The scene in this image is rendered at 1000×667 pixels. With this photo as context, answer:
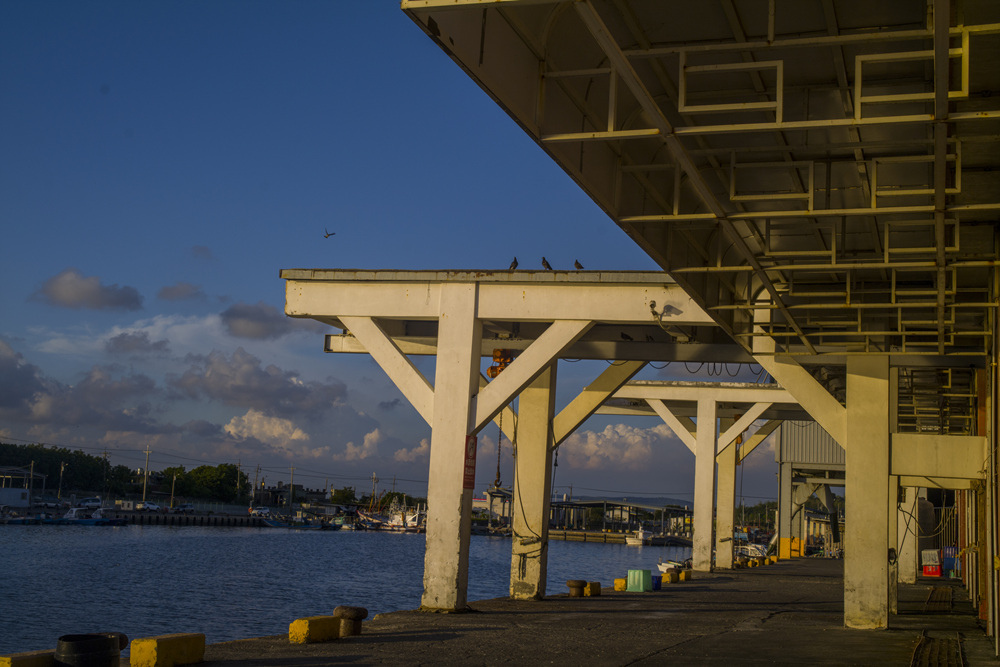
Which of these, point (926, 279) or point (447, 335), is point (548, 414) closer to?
point (447, 335)

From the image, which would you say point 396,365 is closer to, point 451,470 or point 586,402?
point 451,470

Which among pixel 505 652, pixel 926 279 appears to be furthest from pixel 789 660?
pixel 926 279

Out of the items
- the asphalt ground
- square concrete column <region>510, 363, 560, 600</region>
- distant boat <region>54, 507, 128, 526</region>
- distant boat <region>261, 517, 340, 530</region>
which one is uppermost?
square concrete column <region>510, 363, 560, 600</region>

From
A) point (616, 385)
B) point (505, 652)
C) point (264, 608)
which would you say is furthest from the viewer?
point (264, 608)

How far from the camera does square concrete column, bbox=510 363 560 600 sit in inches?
748

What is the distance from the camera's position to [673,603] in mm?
20141

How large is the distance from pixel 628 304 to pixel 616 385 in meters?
5.05

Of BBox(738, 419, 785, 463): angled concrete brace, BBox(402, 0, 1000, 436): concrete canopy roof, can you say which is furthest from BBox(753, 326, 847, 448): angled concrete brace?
BBox(738, 419, 785, 463): angled concrete brace

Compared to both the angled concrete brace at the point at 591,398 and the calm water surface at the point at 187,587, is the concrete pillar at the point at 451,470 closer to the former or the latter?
the angled concrete brace at the point at 591,398

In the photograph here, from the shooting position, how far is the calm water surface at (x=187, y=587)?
1181 inches

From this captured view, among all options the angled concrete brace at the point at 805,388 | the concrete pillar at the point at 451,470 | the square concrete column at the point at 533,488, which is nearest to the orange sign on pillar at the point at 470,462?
the concrete pillar at the point at 451,470

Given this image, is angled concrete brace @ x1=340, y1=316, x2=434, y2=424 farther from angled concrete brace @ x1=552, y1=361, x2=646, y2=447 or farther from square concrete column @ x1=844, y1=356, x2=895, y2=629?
square concrete column @ x1=844, y1=356, x2=895, y2=629

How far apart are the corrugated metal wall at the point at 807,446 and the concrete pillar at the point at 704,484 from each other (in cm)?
2251

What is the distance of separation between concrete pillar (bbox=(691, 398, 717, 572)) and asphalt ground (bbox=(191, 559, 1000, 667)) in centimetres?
1093
